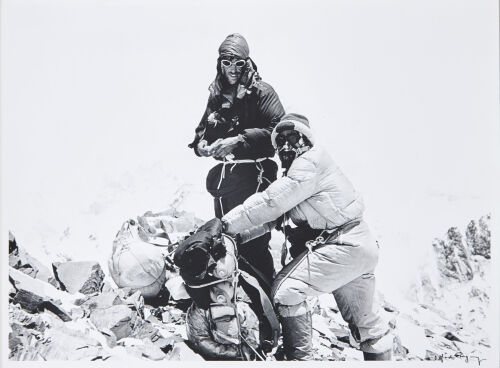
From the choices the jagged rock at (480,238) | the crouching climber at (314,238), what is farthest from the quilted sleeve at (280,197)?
the jagged rock at (480,238)

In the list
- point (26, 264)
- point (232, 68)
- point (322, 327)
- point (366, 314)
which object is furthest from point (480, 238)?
point (26, 264)

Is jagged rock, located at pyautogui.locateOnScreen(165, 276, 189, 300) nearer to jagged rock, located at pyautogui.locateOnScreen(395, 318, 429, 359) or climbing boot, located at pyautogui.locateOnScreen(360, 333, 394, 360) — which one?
climbing boot, located at pyautogui.locateOnScreen(360, 333, 394, 360)

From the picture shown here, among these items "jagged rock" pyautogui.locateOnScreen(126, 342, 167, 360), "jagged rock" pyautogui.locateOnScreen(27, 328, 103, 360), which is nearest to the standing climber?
"jagged rock" pyautogui.locateOnScreen(126, 342, 167, 360)

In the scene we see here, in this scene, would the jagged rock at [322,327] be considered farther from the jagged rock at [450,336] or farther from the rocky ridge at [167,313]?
the jagged rock at [450,336]

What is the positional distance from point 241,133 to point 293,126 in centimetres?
47

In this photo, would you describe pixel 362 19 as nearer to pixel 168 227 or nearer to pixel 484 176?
pixel 484 176

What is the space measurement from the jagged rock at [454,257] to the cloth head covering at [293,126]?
1398 millimetres

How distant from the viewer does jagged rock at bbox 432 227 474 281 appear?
396 cm

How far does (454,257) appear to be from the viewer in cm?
397

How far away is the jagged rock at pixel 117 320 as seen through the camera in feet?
11.6

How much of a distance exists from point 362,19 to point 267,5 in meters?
0.75

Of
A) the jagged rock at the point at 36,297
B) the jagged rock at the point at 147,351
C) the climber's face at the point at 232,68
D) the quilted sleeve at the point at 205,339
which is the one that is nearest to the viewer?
the quilted sleeve at the point at 205,339

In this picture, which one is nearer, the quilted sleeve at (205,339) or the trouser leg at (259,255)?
the quilted sleeve at (205,339)

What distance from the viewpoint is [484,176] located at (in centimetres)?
402
